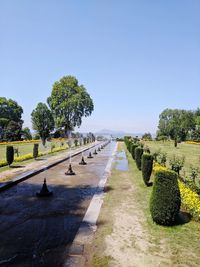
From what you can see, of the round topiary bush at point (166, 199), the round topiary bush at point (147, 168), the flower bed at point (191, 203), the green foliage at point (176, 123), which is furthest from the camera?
the green foliage at point (176, 123)

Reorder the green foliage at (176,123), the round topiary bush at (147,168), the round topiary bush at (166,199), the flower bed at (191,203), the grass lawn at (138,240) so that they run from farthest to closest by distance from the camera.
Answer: the green foliage at (176,123) → the round topiary bush at (147,168) → the flower bed at (191,203) → the round topiary bush at (166,199) → the grass lawn at (138,240)

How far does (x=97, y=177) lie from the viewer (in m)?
12.9

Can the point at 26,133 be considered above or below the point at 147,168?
above

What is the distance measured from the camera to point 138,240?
4.93m

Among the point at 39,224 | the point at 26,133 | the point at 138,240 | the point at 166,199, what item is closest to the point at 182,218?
the point at 166,199

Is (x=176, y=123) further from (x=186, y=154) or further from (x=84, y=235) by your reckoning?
(x=84, y=235)

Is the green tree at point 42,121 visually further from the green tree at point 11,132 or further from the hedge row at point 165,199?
the hedge row at point 165,199

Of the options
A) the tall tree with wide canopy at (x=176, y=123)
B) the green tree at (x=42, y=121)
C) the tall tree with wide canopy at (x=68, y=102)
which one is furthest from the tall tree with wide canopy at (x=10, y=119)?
the tall tree with wide canopy at (x=176, y=123)

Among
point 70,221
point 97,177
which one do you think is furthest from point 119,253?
point 97,177

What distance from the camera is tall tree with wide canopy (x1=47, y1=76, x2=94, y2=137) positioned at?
52469 millimetres

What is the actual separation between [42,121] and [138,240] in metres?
62.7

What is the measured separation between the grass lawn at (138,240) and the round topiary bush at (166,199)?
21 cm

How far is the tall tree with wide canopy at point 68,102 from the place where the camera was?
5247 cm

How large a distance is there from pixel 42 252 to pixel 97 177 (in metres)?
8.42
